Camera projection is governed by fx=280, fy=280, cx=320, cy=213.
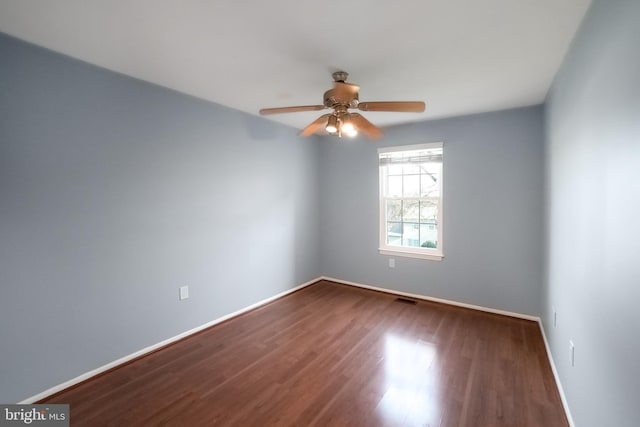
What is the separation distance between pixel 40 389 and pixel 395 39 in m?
3.34

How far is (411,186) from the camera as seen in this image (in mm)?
3926

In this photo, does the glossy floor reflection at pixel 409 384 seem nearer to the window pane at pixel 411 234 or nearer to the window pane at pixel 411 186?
the window pane at pixel 411 234

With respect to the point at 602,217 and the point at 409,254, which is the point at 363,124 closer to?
the point at 602,217

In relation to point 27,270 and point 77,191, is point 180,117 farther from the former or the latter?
point 27,270

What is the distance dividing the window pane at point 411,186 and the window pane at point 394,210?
0.53 feet

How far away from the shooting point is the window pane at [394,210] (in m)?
4.03

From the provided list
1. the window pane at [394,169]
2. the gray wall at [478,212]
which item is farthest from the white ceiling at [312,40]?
the window pane at [394,169]

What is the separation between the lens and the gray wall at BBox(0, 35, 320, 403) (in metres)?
1.84

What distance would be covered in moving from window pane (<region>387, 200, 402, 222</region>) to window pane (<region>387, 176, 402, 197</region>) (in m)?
0.10

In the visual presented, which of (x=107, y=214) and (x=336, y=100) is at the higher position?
(x=336, y=100)

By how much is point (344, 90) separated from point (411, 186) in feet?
7.37

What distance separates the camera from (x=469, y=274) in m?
3.46

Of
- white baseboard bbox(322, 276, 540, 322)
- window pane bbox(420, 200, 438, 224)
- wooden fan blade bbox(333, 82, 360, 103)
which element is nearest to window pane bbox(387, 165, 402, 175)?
window pane bbox(420, 200, 438, 224)

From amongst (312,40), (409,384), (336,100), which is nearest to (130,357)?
(409,384)
